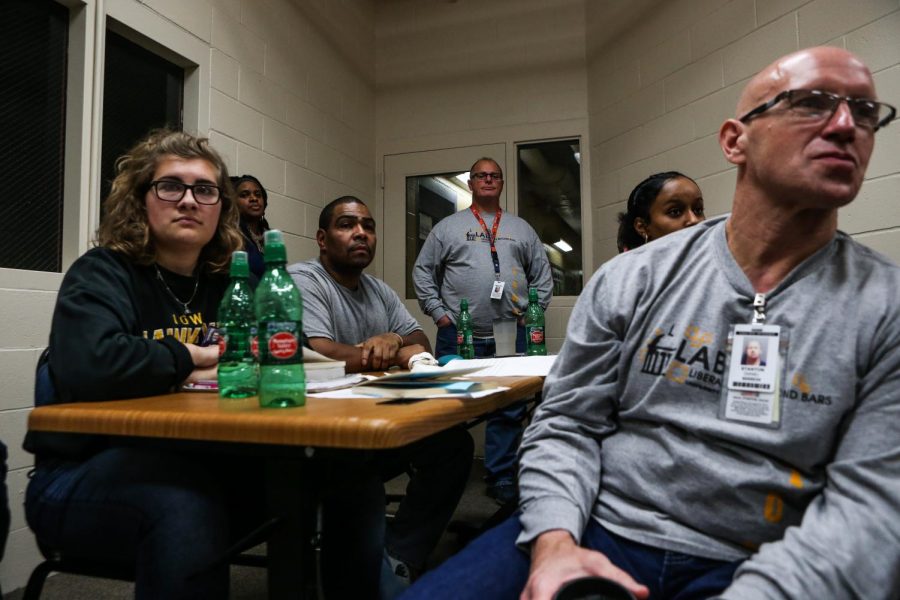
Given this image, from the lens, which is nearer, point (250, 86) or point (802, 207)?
point (802, 207)

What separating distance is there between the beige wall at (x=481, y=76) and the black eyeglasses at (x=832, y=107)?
10.9 feet

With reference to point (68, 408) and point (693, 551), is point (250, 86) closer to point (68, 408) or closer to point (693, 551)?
point (68, 408)

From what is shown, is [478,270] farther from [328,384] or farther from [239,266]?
[239,266]

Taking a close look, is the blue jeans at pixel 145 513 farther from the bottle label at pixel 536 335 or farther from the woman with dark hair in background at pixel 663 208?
the woman with dark hair in background at pixel 663 208

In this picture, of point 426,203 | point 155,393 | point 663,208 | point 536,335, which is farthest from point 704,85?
point 155,393

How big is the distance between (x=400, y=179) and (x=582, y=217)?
59.8 inches

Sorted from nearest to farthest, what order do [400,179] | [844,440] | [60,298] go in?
[844,440] < [60,298] < [400,179]

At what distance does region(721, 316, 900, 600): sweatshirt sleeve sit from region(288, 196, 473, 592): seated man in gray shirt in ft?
2.04

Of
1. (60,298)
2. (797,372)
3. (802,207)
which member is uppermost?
(802,207)

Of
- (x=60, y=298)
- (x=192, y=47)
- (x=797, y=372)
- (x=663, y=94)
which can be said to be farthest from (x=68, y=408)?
(x=663, y=94)

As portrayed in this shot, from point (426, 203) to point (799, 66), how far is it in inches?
156

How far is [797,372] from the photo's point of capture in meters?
0.79

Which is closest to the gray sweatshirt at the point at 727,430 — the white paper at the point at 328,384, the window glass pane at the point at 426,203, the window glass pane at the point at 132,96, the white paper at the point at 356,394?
the white paper at the point at 356,394

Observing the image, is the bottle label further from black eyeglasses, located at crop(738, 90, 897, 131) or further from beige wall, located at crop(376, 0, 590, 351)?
beige wall, located at crop(376, 0, 590, 351)
